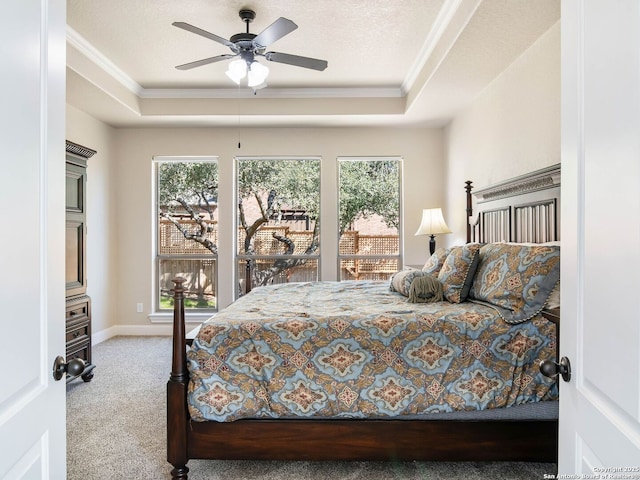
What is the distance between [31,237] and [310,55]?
344 centimetres

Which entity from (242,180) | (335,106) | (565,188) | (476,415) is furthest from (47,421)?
(242,180)

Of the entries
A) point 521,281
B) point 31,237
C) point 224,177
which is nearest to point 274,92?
point 224,177

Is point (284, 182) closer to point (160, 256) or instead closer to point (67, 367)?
point (160, 256)

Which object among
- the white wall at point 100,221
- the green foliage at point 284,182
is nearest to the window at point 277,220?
the green foliage at point 284,182

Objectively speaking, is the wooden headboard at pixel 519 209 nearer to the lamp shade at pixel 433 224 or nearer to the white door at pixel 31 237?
the lamp shade at pixel 433 224

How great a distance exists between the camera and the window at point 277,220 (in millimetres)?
5414

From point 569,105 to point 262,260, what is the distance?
4641 millimetres

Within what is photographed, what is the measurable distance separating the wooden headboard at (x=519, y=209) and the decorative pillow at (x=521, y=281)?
0.47 meters

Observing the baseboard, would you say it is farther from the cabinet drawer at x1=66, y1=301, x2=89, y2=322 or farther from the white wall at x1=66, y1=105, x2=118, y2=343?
the cabinet drawer at x1=66, y1=301, x2=89, y2=322

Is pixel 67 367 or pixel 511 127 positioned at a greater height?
pixel 511 127

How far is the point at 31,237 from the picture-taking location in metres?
0.87

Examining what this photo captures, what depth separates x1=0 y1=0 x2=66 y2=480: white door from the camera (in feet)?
2.56

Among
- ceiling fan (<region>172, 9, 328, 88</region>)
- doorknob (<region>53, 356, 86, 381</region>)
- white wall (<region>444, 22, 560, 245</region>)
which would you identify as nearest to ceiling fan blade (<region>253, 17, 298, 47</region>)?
ceiling fan (<region>172, 9, 328, 88</region>)

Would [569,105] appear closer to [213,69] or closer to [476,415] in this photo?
[476,415]
